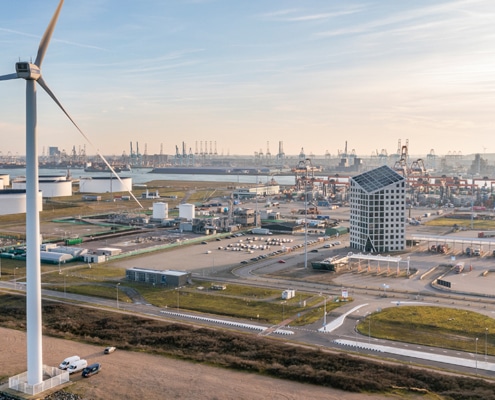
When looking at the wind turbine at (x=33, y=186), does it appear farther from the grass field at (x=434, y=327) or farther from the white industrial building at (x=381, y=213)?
the white industrial building at (x=381, y=213)

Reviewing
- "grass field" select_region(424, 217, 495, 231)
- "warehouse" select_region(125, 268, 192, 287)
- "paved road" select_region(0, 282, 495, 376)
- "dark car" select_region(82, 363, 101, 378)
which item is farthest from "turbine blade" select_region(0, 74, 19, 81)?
"grass field" select_region(424, 217, 495, 231)

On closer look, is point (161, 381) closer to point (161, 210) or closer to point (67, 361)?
point (67, 361)

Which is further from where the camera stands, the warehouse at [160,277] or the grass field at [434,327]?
the warehouse at [160,277]

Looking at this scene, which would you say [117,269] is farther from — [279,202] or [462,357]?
[279,202]

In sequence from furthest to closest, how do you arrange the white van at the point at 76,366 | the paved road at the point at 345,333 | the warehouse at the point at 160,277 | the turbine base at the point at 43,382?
the warehouse at the point at 160,277 → the paved road at the point at 345,333 → the white van at the point at 76,366 → the turbine base at the point at 43,382

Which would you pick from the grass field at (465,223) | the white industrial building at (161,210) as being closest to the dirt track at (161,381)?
the white industrial building at (161,210)

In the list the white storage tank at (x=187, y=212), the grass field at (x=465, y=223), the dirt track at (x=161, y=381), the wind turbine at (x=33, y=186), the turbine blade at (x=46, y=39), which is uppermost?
the turbine blade at (x=46, y=39)

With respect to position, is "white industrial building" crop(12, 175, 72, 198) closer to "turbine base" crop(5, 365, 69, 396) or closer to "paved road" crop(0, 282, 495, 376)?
"paved road" crop(0, 282, 495, 376)

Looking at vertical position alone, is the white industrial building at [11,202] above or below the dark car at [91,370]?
above
